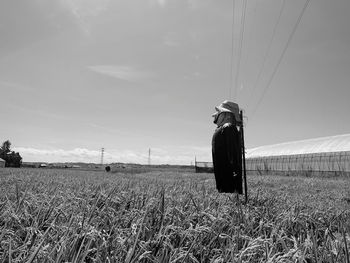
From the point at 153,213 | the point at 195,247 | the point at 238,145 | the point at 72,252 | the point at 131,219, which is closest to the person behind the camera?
the point at 72,252

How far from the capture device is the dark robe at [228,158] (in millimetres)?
5703

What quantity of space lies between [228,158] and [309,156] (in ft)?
109

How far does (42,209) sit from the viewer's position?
8.43 ft

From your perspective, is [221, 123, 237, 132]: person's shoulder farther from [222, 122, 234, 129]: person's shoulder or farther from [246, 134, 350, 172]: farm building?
[246, 134, 350, 172]: farm building

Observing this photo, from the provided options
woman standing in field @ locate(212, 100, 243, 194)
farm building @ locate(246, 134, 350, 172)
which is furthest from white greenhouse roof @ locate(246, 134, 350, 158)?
woman standing in field @ locate(212, 100, 243, 194)

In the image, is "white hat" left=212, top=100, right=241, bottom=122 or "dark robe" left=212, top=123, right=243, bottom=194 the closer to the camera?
"dark robe" left=212, top=123, right=243, bottom=194

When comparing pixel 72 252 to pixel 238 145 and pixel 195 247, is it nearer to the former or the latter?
pixel 195 247

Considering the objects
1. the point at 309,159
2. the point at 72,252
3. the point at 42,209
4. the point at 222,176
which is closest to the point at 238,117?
the point at 222,176

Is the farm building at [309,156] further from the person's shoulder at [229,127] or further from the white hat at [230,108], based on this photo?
the person's shoulder at [229,127]

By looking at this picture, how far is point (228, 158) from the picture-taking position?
→ 578cm

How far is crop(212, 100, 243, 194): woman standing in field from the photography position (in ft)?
18.7

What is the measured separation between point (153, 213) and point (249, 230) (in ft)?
3.13

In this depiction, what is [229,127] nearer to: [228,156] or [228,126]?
[228,126]

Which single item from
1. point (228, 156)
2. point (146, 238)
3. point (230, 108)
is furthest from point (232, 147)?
point (146, 238)
